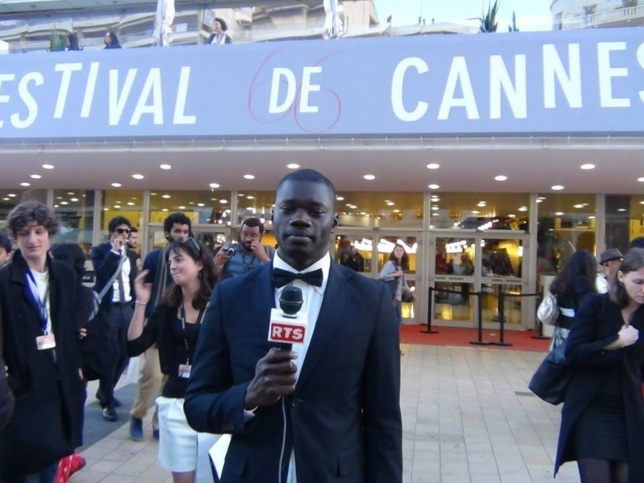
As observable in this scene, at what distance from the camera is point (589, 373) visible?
9.96ft

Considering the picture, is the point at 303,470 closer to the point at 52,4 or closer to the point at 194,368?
the point at 194,368

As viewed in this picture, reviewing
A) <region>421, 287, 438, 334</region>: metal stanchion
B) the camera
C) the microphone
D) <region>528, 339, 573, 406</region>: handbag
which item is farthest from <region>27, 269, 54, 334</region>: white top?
<region>421, 287, 438, 334</region>: metal stanchion

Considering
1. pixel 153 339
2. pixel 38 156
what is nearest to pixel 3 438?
pixel 153 339

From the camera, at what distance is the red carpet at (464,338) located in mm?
10141

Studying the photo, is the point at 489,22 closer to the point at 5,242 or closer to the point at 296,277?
the point at 5,242

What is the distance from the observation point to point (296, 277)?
1635 millimetres

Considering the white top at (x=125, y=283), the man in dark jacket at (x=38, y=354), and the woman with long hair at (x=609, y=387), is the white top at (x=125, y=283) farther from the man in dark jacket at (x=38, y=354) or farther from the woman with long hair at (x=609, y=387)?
the woman with long hair at (x=609, y=387)

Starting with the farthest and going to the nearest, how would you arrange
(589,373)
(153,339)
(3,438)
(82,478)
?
(82,478), (153,339), (589,373), (3,438)

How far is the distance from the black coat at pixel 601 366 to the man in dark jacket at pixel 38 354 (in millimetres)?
2752

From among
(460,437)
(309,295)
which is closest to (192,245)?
(309,295)

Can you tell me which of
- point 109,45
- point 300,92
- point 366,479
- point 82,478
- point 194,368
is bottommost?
point 82,478

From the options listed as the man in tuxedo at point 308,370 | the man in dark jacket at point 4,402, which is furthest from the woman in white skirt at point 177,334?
the man in tuxedo at point 308,370

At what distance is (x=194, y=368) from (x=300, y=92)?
6406 millimetres

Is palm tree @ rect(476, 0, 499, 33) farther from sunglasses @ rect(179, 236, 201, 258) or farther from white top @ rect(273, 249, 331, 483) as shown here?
white top @ rect(273, 249, 331, 483)
